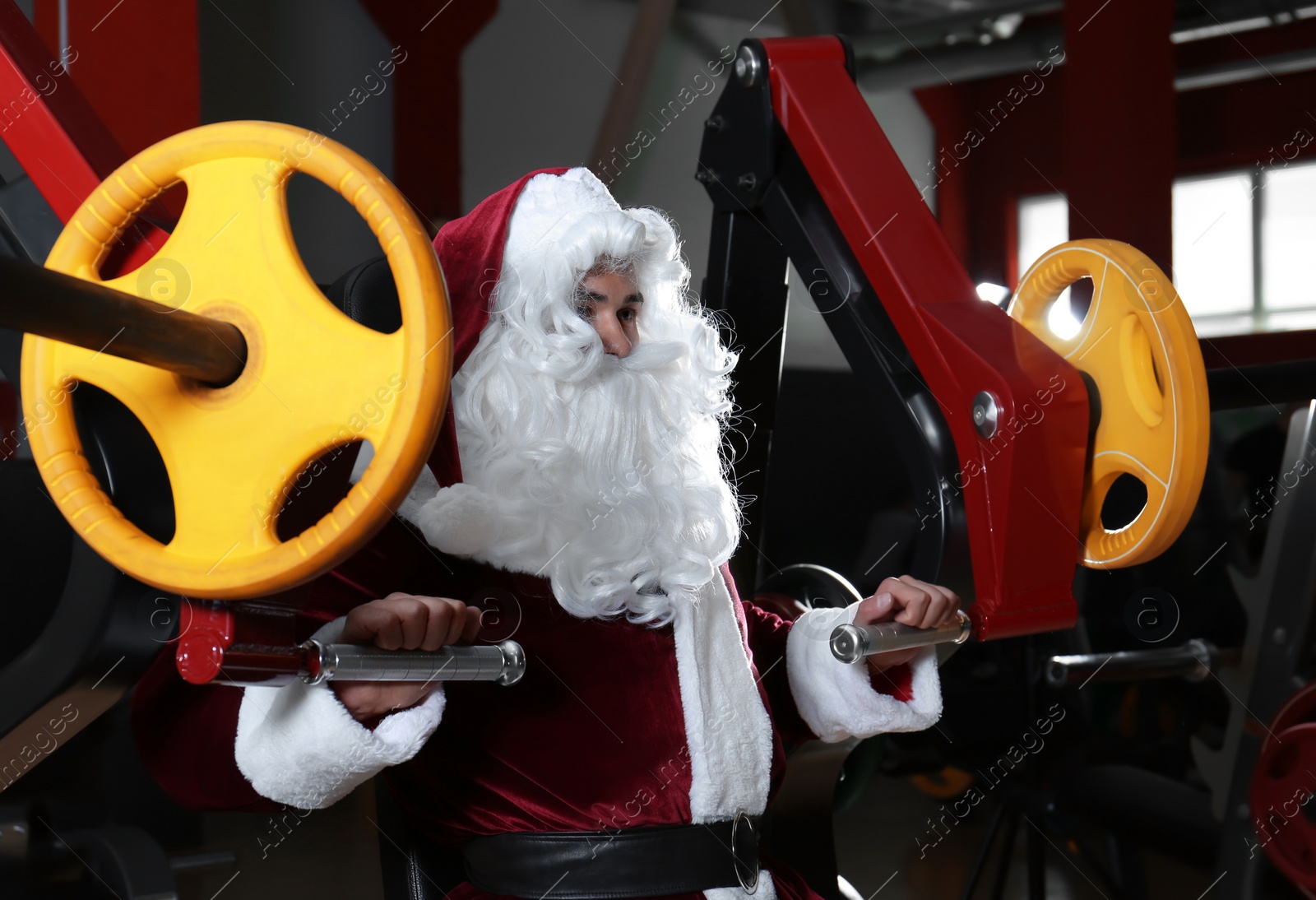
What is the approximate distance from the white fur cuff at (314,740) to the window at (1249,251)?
1700 millimetres

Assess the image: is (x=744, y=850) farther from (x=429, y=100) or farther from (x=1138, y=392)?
(x=429, y=100)

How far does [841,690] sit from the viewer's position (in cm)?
113

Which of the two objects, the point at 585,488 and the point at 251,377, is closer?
the point at 251,377

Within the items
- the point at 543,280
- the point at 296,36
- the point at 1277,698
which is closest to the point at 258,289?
the point at 543,280

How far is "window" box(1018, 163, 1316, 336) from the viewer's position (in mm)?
2139

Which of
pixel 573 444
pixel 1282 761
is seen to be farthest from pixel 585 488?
pixel 1282 761

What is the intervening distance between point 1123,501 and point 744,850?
1.33 metres

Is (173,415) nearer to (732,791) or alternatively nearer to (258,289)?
(258,289)

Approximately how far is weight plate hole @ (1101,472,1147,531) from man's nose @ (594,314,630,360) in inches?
51.1

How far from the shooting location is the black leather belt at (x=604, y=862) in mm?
969

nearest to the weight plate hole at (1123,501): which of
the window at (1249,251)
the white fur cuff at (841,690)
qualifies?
the window at (1249,251)

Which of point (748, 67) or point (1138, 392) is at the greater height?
point (748, 67)

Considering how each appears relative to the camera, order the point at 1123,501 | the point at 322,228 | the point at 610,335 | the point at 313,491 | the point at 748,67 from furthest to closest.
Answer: the point at 1123,501
the point at 322,228
the point at 748,67
the point at 610,335
the point at 313,491

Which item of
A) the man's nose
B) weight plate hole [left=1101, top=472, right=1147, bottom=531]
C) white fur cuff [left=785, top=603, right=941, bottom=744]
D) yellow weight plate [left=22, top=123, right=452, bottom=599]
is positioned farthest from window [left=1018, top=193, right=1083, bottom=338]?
yellow weight plate [left=22, top=123, right=452, bottom=599]
